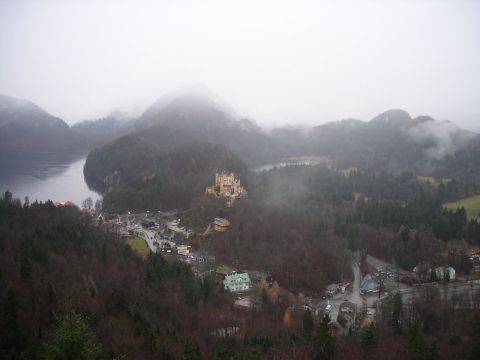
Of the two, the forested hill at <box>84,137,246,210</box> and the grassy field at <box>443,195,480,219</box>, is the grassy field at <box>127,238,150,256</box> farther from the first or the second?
the grassy field at <box>443,195,480,219</box>

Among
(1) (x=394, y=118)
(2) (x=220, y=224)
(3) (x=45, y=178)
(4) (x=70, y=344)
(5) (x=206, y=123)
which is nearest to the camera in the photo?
(4) (x=70, y=344)

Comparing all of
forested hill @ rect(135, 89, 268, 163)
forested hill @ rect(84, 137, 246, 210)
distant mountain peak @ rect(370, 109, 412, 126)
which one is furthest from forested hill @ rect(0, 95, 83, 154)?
distant mountain peak @ rect(370, 109, 412, 126)

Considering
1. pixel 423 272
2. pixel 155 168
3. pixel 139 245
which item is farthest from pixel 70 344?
pixel 155 168

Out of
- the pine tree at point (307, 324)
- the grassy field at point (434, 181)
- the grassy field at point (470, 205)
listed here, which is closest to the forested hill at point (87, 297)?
the pine tree at point (307, 324)

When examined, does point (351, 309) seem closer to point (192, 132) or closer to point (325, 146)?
point (192, 132)

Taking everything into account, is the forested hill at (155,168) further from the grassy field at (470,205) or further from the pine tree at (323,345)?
the pine tree at (323,345)

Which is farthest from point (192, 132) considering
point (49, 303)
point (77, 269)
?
point (49, 303)

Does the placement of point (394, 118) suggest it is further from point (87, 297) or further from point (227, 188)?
point (87, 297)
